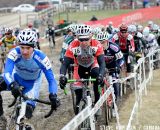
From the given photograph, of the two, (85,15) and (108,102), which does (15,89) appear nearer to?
(108,102)

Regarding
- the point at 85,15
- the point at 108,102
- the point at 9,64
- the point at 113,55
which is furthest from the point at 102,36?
the point at 85,15

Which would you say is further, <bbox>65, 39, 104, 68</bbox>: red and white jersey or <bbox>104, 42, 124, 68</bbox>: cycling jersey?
<bbox>104, 42, 124, 68</bbox>: cycling jersey

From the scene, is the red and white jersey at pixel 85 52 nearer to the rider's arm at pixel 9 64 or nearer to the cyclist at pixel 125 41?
the rider's arm at pixel 9 64

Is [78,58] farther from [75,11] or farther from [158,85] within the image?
[75,11]

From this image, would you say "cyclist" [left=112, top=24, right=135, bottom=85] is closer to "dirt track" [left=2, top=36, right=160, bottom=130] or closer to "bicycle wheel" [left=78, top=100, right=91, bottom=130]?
"dirt track" [left=2, top=36, right=160, bottom=130]

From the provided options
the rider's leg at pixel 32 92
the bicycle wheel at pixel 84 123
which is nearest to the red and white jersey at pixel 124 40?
the bicycle wheel at pixel 84 123

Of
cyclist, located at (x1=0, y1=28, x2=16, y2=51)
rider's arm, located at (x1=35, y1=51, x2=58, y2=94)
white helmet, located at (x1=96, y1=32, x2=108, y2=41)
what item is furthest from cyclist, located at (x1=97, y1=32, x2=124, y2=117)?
cyclist, located at (x1=0, y1=28, x2=16, y2=51)

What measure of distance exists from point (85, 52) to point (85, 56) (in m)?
0.08

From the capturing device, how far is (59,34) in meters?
39.1

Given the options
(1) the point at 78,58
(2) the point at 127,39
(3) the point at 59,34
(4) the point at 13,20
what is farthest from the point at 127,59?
(4) the point at 13,20

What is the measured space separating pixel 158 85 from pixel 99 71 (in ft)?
23.3

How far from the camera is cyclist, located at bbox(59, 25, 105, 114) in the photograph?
880cm

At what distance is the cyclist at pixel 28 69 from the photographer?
280 inches

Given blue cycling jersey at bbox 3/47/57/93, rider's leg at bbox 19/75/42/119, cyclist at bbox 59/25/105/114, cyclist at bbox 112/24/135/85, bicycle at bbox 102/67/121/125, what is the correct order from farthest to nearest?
cyclist at bbox 112/24/135/85 → bicycle at bbox 102/67/121/125 → cyclist at bbox 59/25/105/114 → blue cycling jersey at bbox 3/47/57/93 → rider's leg at bbox 19/75/42/119
